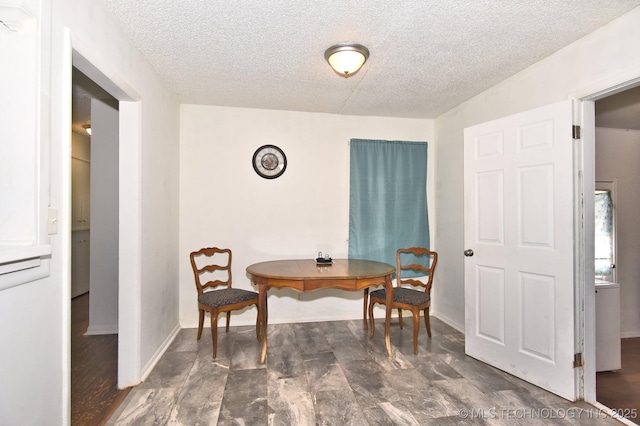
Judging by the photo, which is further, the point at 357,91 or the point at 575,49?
the point at 357,91

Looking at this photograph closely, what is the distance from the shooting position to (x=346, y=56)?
227cm

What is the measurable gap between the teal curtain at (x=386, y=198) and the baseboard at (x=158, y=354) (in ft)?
6.73

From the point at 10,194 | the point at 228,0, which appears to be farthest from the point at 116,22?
the point at 10,194

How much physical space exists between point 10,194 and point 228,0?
1.43m

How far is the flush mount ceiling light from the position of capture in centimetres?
224

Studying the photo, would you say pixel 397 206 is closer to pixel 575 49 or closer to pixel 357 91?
pixel 357 91

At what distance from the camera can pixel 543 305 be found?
7.51ft

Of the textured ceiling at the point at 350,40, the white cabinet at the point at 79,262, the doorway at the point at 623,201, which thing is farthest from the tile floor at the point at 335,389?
the white cabinet at the point at 79,262

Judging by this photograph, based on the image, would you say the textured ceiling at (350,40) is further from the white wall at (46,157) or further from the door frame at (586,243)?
the door frame at (586,243)

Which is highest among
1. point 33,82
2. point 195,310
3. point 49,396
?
point 33,82

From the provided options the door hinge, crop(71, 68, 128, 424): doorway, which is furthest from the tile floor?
the door hinge

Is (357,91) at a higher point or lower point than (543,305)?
higher

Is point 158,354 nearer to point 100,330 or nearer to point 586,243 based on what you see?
point 100,330

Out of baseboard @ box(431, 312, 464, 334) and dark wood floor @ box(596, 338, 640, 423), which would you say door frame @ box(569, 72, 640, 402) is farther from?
baseboard @ box(431, 312, 464, 334)
